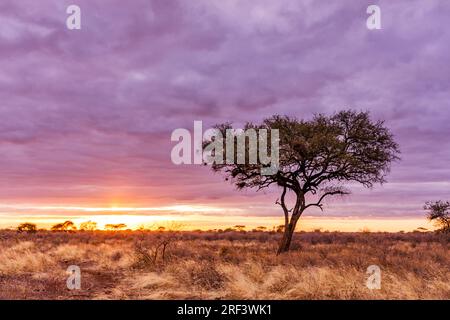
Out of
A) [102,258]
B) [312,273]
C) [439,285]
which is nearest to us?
[439,285]

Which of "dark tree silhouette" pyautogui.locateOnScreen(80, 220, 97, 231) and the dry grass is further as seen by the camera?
"dark tree silhouette" pyautogui.locateOnScreen(80, 220, 97, 231)

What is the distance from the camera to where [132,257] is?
21469mm

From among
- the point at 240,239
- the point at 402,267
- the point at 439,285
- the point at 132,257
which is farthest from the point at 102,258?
the point at 240,239

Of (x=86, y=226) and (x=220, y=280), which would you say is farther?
(x=86, y=226)

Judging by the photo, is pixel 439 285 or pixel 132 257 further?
pixel 132 257

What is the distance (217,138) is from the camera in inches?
1051

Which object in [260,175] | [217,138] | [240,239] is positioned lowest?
[240,239]

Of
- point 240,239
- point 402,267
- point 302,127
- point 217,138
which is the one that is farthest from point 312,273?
point 240,239

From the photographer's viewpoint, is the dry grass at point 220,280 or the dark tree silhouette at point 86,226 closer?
the dry grass at point 220,280
